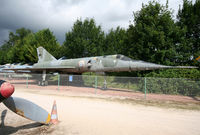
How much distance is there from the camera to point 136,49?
15438mm

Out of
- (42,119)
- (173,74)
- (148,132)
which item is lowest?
(148,132)

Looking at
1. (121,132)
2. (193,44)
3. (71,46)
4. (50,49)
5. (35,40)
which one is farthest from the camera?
(35,40)

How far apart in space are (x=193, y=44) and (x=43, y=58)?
21.1m

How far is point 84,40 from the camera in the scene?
80.5 feet

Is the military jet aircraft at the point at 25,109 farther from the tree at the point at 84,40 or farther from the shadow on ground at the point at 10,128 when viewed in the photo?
the tree at the point at 84,40

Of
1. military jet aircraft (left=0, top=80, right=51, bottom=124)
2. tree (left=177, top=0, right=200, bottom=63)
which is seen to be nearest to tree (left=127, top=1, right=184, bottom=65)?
tree (left=177, top=0, right=200, bottom=63)

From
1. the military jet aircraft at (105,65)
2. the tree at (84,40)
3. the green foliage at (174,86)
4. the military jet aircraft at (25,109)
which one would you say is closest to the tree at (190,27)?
the green foliage at (174,86)

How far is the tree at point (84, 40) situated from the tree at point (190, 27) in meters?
13.9

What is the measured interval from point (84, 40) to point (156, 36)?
545 inches

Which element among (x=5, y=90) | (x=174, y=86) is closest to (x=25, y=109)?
(x=5, y=90)

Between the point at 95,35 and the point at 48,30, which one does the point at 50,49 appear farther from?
the point at 95,35

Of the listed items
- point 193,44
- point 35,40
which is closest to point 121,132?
point 193,44

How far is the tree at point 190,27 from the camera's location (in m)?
14.7

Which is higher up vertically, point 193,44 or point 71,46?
point 71,46
